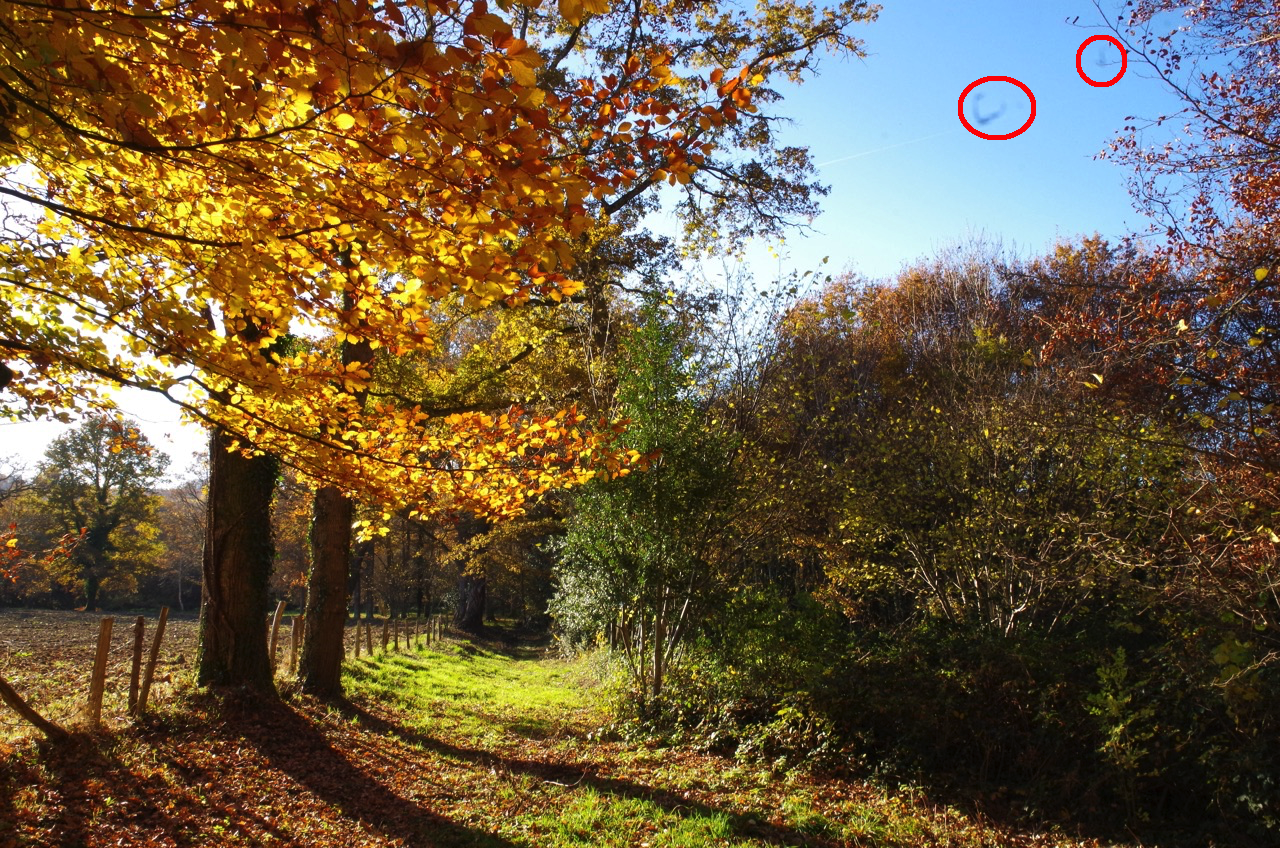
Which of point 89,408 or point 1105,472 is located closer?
point 89,408

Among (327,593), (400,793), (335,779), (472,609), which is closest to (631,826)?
(400,793)

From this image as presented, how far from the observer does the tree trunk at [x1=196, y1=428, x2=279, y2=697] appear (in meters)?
8.26

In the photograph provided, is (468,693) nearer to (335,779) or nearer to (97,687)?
(335,779)

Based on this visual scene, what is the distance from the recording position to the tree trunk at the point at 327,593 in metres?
10.1

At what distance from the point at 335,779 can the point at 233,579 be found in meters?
2.89

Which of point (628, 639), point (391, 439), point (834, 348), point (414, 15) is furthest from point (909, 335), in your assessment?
point (414, 15)

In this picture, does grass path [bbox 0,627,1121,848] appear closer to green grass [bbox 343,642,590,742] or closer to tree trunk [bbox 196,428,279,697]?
tree trunk [bbox 196,428,279,697]

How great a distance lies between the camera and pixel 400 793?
21.7 feet

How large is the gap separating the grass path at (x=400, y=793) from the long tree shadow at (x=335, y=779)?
0.02 meters

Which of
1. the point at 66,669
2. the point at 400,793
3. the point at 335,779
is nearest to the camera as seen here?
the point at 400,793

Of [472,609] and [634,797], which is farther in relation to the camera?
[472,609]

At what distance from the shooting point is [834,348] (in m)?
17.8

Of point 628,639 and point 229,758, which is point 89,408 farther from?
point 628,639

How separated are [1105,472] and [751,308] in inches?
185
